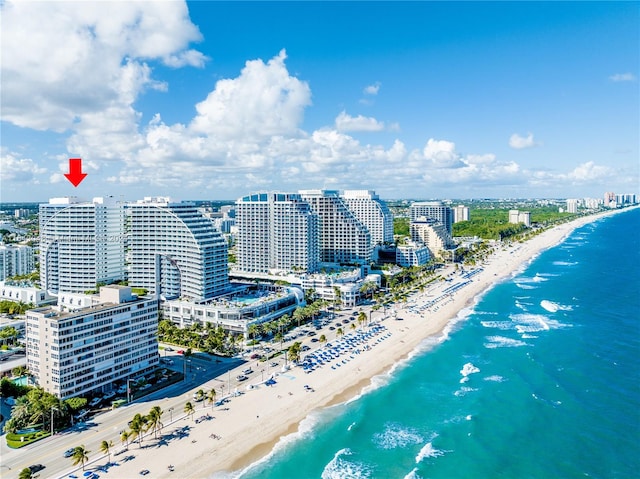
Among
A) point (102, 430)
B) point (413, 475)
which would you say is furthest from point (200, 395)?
point (413, 475)

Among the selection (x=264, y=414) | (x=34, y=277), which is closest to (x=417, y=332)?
(x=264, y=414)

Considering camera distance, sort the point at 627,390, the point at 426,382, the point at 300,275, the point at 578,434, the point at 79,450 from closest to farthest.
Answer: the point at 79,450 < the point at 578,434 < the point at 627,390 < the point at 426,382 < the point at 300,275

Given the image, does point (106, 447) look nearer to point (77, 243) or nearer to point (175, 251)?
point (175, 251)

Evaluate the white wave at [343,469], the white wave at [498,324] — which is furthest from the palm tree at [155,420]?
the white wave at [498,324]

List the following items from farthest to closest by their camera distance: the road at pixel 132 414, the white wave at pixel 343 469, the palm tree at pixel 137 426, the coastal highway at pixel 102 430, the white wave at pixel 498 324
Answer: the white wave at pixel 498 324 → the palm tree at pixel 137 426 → the white wave at pixel 343 469 → the road at pixel 132 414 → the coastal highway at pixel 102 430

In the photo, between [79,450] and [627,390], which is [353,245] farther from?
[79,450]

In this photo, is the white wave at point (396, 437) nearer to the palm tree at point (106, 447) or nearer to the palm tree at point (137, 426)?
the palm tree at point (137, 426)
